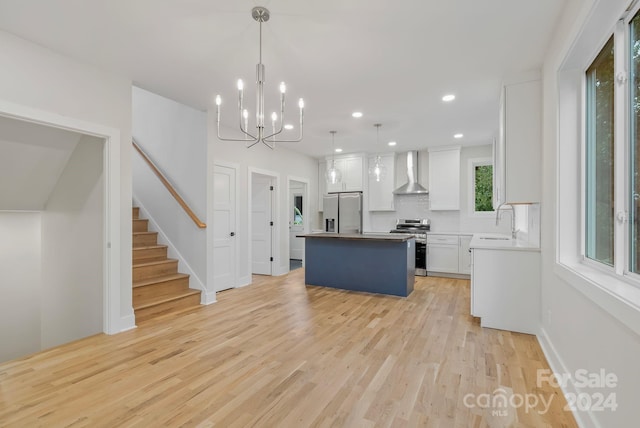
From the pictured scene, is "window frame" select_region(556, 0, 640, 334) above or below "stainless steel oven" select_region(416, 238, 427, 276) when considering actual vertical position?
above

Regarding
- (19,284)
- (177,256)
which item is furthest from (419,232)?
(19,284)

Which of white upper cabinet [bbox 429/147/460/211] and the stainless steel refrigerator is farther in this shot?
the stainless steel refrigerator

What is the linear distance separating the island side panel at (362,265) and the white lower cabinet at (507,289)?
46.2 inches

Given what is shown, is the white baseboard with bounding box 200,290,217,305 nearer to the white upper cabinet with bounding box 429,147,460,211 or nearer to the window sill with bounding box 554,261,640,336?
the window sill with bounding box 554,261,640,336

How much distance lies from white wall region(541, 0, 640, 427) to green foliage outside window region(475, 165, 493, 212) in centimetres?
346

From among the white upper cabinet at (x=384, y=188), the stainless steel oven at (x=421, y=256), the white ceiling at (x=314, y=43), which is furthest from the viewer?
the white upper cabinet at (x=384, y=188)

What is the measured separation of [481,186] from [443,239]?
139cm

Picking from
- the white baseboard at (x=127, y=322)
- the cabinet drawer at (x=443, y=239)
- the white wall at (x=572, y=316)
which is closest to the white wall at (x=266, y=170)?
the white baseboard at (x=127, y=322)

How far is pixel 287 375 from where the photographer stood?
2322 mm

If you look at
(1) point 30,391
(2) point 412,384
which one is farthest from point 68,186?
(2) point 412,384

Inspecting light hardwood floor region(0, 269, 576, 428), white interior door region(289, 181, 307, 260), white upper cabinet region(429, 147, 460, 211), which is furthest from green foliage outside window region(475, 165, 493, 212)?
white interior door region(289, 181, 307, 260)

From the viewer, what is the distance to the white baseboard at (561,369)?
5.45 ft

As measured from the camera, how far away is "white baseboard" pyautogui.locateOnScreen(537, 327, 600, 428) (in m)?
1.66

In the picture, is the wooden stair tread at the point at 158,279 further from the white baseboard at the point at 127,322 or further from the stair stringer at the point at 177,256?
the white baseboard at the point at 127,322
